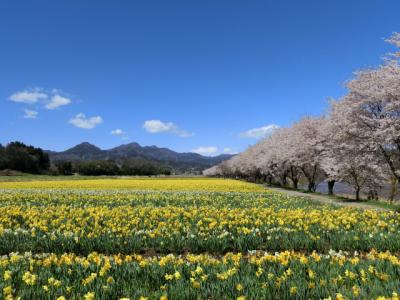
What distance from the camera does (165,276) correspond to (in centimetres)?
623

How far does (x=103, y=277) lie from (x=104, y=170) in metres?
147

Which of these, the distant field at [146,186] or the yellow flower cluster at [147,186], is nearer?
the yellow flower cluster at [147,186]

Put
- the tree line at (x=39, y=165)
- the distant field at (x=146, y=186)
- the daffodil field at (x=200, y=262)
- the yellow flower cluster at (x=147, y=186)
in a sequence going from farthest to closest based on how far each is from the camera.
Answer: the tree line at (x=39, y=165), the distant field at (x=146, y=186), the yellow flower cluster at (x=147, y=186), the daffodil field at (x=200, y=262)

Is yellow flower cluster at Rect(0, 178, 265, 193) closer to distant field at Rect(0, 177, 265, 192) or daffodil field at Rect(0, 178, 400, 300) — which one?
distant field at Rect(0, 177, 265, 192)

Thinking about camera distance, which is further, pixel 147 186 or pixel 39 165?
pixel 39 165

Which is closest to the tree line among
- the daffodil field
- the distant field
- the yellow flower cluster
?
the distant field

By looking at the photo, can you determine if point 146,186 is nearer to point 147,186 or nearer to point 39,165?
point 147,186

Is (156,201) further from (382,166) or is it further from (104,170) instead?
(104,170)

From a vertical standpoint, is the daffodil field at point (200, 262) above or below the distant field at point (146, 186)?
below

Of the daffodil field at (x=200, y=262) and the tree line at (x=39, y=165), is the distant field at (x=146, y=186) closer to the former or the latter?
the daffodil field at (x=200, y=262)

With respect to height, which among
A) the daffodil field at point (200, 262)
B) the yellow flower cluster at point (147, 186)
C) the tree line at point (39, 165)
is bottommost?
the daffodil field at point (200, 262)

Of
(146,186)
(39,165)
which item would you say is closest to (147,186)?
(146,186)

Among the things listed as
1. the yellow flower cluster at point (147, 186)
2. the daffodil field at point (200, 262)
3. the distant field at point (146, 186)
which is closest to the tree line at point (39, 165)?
the distant field at point (146, 186)

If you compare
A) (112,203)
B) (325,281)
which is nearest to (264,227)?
(325,281)
